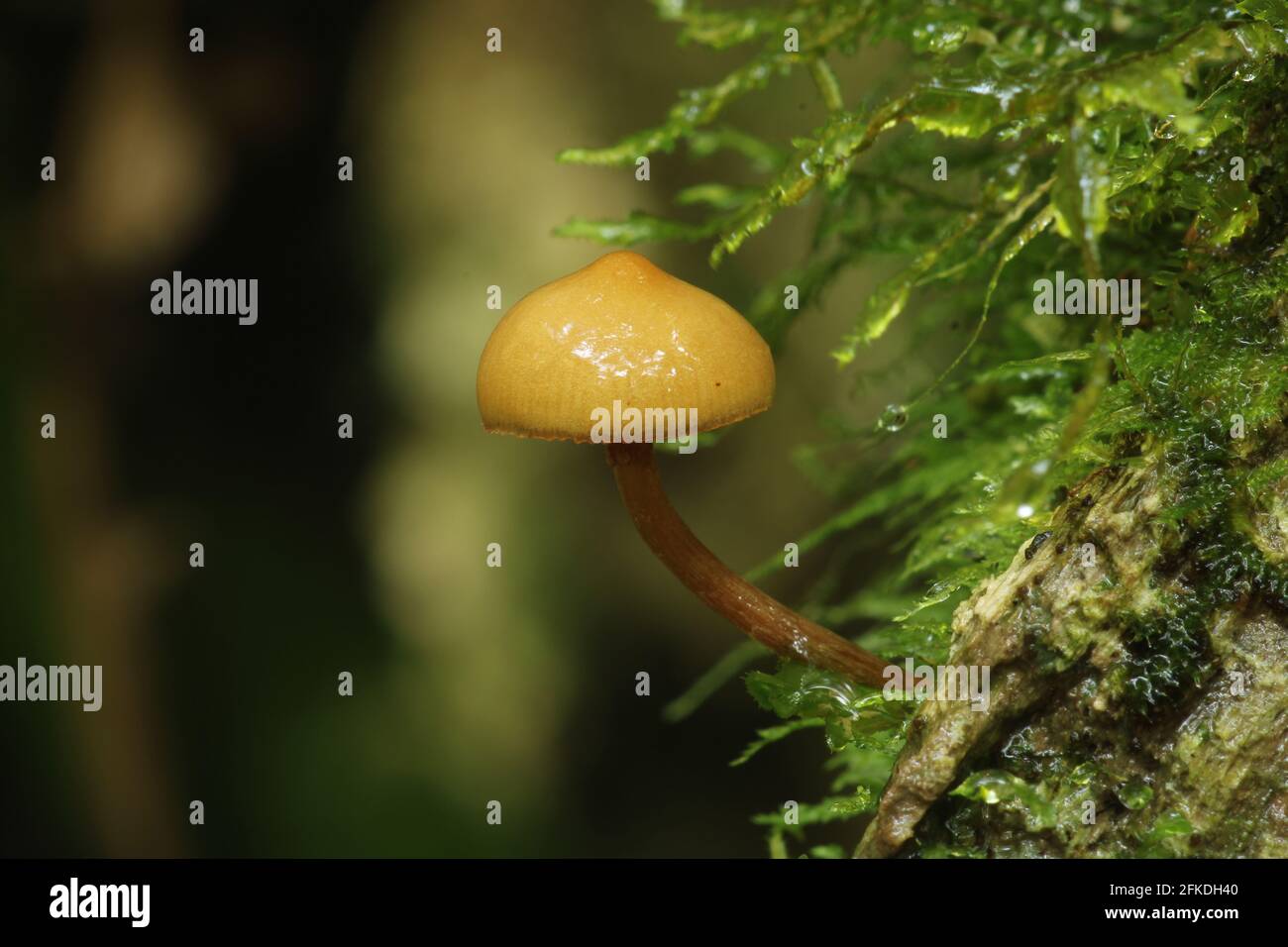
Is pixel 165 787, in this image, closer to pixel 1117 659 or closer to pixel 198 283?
pixel 198 283

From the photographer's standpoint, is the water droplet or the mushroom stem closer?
the mushroom stem

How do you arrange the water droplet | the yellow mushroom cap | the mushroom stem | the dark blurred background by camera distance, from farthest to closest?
1. the dark blurred background
2. the water droplet
3. the mushroom stem
4. the yellow mushroom cap

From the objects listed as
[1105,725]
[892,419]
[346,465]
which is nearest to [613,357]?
[892,419]

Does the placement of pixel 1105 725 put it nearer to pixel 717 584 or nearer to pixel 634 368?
pixel 717 584

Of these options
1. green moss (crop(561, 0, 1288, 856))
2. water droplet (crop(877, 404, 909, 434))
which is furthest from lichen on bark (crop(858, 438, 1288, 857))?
water droplet (crop(877, 404, 909, 434))

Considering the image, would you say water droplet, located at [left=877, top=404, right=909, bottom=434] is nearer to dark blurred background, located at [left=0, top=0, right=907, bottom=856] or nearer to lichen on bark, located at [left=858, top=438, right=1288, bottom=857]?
lichen on bark, located at [left=858, top=438, right=1288, bottom=857]
